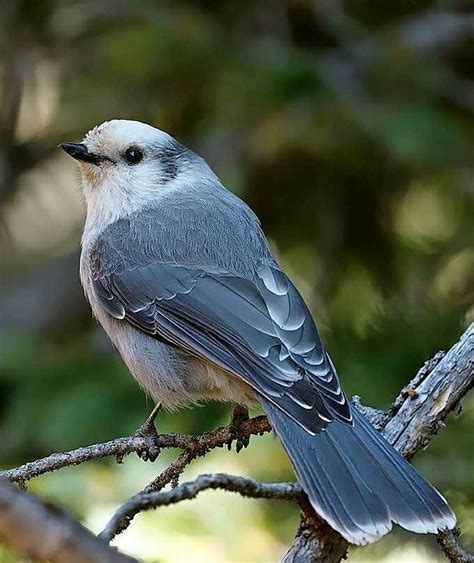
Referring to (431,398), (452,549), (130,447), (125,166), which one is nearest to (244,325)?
(130,447)

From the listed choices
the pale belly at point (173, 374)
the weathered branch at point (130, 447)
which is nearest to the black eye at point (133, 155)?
the pale belly at point (173, 374)

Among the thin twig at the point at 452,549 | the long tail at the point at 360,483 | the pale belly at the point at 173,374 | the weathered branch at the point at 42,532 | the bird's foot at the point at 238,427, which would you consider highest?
the weathered branch at the point at 42,532

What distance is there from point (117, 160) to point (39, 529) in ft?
8.05

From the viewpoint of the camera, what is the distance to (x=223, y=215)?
327cm

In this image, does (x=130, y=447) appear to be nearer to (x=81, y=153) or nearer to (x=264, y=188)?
(x=81, y=153)

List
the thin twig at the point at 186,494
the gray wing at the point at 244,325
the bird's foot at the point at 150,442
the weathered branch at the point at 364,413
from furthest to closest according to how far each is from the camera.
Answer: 1. the gray wing at the point at 244,325
2. the bird's foot at the point at 150,442
3. the weathered branch at the point at 364,413
4. the thin twig at the point at 186,494

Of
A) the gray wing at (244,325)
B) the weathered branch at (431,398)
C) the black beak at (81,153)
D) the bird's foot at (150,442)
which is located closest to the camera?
the weathered branch at (431,398)

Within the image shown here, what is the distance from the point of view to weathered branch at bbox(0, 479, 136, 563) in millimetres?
1192

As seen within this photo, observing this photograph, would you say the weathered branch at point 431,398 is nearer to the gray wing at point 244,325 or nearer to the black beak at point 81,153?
the gray wing at point 244,325

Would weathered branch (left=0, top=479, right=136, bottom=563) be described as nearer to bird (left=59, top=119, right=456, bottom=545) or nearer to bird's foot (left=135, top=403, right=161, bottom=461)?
bird (left=59, top=119, right=456, bottom=545)

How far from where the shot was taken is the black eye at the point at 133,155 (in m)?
3.52

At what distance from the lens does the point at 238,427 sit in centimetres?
259

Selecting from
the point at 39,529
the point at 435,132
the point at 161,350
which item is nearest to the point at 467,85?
the point at 435,132

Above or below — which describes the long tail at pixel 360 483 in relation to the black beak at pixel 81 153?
above
